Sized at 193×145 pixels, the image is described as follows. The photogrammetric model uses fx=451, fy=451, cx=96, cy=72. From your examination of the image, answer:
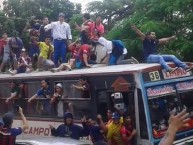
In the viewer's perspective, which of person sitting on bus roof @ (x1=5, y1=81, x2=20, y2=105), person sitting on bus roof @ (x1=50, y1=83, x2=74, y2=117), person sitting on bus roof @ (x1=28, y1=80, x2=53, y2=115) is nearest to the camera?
person sitting on bus roof @ (x1=50, y1=83, x2=74, y2=117)

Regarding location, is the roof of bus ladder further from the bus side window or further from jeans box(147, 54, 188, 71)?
the bus side window

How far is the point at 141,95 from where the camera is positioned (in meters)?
7.96

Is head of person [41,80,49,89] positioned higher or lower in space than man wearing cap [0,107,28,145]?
higher

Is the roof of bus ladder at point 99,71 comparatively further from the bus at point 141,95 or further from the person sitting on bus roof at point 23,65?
the person sitting on bus roof at point 23,65

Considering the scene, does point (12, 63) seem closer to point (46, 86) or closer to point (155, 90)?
point (46, 86)

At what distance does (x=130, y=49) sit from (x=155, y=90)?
741 centimetres

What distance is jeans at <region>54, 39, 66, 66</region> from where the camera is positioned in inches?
469

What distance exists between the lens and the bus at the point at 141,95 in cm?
798

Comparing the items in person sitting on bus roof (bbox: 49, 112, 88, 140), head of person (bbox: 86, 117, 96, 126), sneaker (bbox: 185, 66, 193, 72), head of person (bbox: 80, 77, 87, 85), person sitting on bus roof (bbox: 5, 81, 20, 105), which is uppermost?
sneaker (bbox: 185, 66, 193, 72)

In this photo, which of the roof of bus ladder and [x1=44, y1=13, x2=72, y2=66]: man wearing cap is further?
[x1=44, y1=13, x2=72, y2=66]: man wearing cap

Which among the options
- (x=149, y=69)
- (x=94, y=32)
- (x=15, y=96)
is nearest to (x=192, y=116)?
(x=149, y=69)

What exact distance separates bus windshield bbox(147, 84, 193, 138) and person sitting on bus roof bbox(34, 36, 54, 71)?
3928 mm

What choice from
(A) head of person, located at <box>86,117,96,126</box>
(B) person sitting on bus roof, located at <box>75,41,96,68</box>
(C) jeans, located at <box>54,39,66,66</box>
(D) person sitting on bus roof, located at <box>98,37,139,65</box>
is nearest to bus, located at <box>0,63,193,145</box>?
(A) head of person, located at <box>86,117,96,126</box>

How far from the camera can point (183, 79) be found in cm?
887
